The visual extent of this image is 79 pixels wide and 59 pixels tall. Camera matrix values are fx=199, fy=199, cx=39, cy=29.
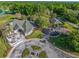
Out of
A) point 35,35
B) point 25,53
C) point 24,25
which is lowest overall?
point 25,53

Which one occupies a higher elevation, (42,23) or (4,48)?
(42,23)

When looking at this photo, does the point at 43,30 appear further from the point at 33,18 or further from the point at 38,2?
the point at 38,2

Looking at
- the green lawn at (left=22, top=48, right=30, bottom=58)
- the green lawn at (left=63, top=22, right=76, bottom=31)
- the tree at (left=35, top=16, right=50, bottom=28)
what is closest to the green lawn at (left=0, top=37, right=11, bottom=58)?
the green lawn at (left=22, top=48, right=30, bottom=58)

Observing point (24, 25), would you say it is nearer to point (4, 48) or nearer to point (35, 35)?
point (35, 35)

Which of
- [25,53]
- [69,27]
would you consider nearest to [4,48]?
[25,53]

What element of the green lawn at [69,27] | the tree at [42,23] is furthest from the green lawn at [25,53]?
the green lawn at [69,27]

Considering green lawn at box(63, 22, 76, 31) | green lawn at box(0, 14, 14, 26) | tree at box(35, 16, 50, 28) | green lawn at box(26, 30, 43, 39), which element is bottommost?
green lawn at box(26, 30, 43, 39)

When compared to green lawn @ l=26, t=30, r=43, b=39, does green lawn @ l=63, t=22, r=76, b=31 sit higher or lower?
higher

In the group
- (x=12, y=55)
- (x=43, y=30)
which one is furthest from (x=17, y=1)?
(x=12, y=55)

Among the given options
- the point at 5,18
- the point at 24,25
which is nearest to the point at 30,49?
the point at 24,25

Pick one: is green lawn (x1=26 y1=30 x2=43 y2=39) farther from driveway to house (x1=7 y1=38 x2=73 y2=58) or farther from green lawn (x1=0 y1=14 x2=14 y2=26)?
green lawn (x1=0 y1=14 x2=14 y2=26)

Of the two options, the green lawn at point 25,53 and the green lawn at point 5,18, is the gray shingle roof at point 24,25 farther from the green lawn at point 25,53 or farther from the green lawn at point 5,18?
the green lawn at point 25,53

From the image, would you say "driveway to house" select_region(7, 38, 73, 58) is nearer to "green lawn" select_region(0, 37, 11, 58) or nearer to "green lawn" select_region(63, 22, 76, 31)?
"green lawn" select_region(0, 37, 11, 58)
